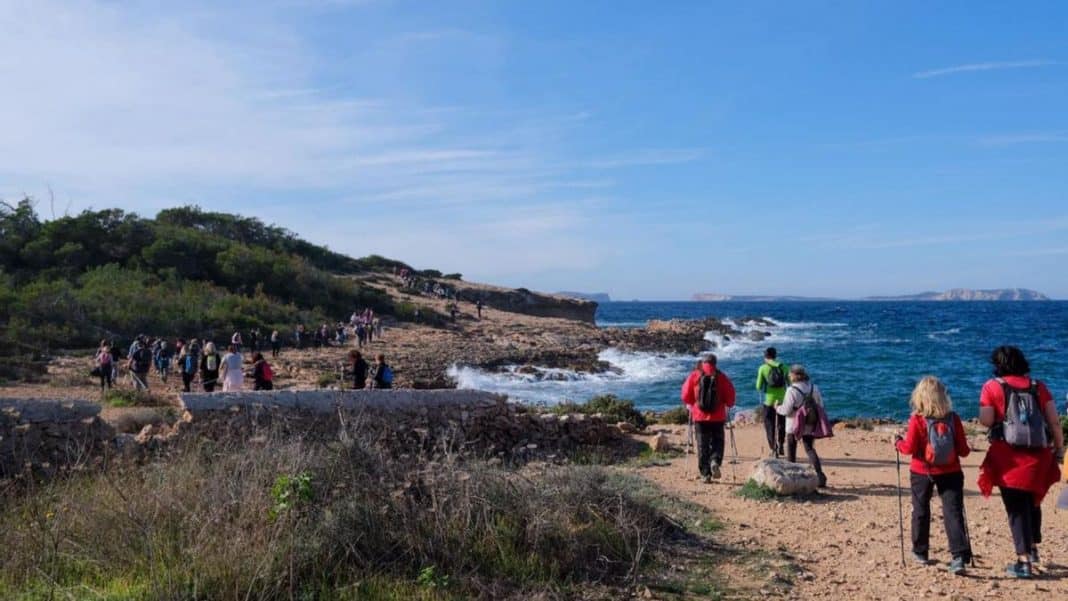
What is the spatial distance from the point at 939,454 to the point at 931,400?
1.38 ft

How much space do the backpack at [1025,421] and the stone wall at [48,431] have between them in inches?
340

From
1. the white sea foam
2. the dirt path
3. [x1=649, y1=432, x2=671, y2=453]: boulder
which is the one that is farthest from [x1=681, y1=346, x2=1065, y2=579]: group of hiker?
the white sea foam

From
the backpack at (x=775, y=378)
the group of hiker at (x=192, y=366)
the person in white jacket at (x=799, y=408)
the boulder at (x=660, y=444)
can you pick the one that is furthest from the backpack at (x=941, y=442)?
the group of hiker at (x=192, y=366)

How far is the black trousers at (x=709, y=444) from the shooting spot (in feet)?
34.5

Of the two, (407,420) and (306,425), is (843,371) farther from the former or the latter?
(306,425)

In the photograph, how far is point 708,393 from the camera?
10.2m

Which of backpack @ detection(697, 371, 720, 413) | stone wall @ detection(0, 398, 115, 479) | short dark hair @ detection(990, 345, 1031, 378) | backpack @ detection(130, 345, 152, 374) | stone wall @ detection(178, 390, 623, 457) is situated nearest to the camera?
short dark hair @ detection(990, 345, 1031, 378)

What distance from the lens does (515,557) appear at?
6.36m

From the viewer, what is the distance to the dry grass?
5555 millimetres

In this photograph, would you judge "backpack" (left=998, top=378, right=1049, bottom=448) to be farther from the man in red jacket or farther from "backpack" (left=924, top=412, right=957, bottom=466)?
the man in red jacket

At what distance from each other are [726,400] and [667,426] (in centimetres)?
705

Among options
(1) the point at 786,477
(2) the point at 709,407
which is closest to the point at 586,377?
(2) the point at 709,407

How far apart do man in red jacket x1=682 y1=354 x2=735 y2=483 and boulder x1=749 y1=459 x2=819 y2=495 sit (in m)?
0.79

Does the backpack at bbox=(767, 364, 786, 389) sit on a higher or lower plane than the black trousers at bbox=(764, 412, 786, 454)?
higher
